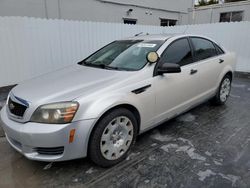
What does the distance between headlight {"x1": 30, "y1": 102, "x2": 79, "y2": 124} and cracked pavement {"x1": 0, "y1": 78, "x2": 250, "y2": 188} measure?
0.71 metres

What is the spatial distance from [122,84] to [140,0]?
974cm

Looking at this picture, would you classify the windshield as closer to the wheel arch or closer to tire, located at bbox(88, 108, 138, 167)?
the wheel arch

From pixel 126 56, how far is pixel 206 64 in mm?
Result: 1488

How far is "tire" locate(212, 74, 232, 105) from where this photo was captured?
4043mm

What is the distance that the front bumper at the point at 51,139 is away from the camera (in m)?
1.95

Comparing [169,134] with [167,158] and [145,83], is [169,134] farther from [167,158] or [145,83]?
[145,83]

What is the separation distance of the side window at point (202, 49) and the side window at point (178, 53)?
8.3 inches

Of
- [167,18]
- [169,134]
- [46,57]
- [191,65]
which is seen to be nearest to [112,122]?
[169,134]

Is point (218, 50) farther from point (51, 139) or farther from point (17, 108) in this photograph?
point (17, 108)

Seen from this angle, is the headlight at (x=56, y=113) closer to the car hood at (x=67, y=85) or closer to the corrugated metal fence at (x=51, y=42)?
the car hood at (x=67, y=85)

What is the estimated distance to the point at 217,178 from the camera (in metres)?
2.17

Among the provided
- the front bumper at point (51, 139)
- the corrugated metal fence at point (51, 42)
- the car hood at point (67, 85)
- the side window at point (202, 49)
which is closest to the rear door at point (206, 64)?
the side window at point (202, 49)

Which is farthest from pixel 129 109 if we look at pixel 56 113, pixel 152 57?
pixel 56 113

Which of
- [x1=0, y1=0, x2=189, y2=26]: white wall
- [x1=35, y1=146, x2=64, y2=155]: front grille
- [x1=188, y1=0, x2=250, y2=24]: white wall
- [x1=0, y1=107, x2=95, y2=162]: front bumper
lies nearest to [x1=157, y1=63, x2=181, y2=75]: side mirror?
[x1=0, y1=107, x2=95, y2=162]: front bumper
